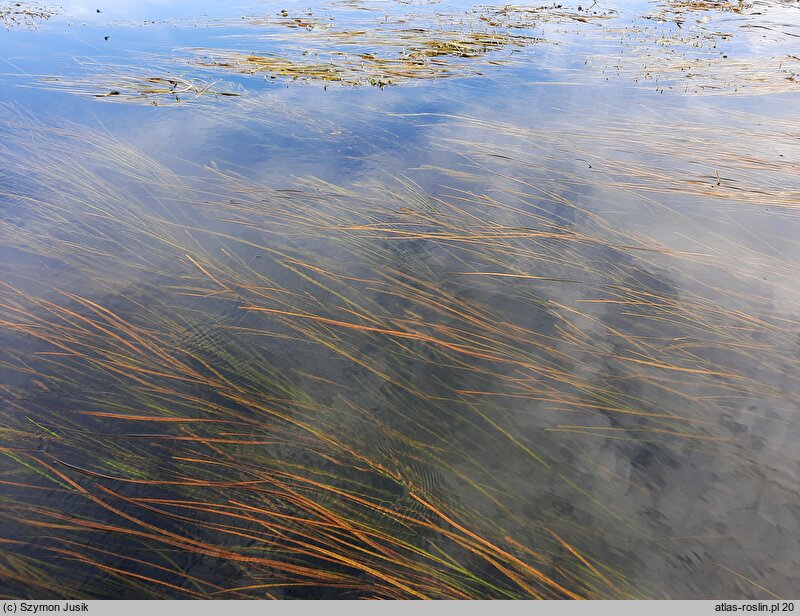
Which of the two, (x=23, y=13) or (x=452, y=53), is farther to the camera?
(x=23, y=13)

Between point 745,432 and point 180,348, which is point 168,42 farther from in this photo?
point 745,432

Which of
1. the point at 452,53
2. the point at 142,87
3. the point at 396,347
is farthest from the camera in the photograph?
the point at 452,53

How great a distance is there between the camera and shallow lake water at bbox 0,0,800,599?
6.33ft

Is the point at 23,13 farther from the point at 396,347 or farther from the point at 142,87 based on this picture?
the point at 396,347

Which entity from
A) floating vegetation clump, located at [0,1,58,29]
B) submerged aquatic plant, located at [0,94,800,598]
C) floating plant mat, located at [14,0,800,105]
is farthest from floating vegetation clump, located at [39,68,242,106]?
floating vegetation clump, located at [0,1,58,29]

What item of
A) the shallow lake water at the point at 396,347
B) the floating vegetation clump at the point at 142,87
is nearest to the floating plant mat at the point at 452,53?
the floating vegetation clump at the point at 142,87

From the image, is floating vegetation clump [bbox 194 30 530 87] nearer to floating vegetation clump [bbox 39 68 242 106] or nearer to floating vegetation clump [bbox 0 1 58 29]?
floating vegetation clump [bbox 39 68 242 106]

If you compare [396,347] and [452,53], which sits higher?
[452,53]

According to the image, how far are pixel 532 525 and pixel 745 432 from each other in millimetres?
1439

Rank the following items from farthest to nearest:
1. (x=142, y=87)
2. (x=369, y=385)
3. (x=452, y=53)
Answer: (x=452, y=53) < (x=142, y=87) < (x=369, y=385)

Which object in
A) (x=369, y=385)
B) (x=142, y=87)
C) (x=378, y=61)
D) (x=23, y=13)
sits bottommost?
(x=369, y=385)

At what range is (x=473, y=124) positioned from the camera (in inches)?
234

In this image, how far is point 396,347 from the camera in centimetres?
288

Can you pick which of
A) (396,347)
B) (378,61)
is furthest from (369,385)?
(378,61)
